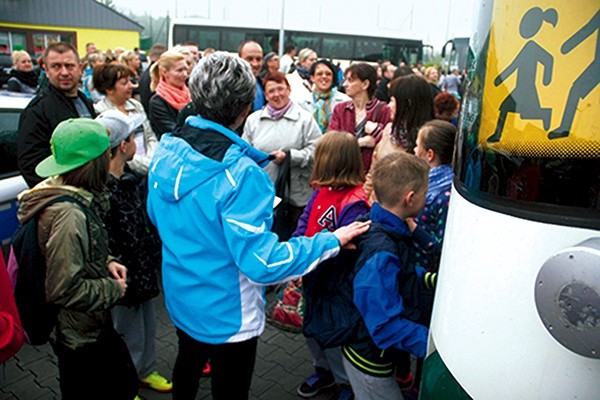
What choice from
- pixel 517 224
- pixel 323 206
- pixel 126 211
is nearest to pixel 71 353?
pixel 126 211

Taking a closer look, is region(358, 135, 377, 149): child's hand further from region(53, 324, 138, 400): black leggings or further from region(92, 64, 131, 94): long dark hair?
region(53, 324, 138, 400): black leggings

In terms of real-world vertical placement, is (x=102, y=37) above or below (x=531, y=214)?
above

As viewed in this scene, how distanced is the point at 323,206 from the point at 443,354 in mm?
1615

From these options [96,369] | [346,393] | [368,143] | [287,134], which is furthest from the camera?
[287,134]

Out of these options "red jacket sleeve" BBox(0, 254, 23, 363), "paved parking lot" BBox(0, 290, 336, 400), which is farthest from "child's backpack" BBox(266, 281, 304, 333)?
"red jacket sleeve" BBox(0, 254, 23, 363)

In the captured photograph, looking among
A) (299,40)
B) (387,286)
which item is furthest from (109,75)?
(299,40)

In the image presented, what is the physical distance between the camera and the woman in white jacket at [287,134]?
185 inches

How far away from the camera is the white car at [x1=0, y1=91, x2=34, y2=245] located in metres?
4.49

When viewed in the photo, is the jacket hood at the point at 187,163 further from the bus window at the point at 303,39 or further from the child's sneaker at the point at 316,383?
the bus window at the point at 303,39

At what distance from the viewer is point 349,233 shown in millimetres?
2322

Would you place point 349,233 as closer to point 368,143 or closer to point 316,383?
point 316,383

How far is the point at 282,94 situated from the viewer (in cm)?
476

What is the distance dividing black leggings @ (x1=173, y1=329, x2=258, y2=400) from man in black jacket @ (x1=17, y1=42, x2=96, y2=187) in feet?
6.50

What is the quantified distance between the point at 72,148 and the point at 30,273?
0.60 meters
